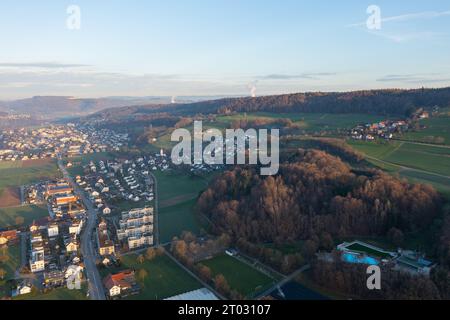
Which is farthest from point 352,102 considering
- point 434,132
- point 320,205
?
point 320,205

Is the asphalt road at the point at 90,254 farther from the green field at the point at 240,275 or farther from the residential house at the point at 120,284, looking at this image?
the green field at the point at 240,275

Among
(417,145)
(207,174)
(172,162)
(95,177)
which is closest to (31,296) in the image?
(207,174)

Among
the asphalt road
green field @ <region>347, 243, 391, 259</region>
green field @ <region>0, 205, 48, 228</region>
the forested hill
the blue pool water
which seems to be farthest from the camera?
the forested hill

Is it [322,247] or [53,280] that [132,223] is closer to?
[53,280]

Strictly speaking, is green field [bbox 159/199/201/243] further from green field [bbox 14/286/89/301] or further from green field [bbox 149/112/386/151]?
green field [bbox 149/112/386/151]

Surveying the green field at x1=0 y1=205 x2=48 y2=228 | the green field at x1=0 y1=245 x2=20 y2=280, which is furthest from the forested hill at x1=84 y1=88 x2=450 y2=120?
the green field at x1=0 y1=245 x2=20 y2=280

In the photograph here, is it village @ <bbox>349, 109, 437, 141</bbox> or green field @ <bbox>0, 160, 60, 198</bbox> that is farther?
green field @ <bbox>0, 160, 60, 198</bbox>

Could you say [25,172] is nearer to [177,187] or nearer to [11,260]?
[177,187]
